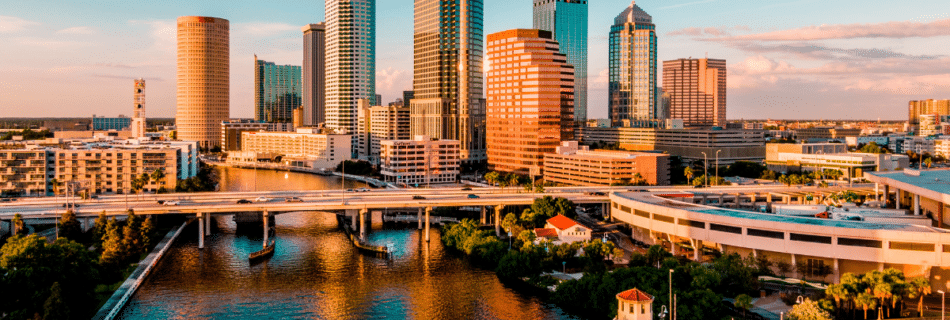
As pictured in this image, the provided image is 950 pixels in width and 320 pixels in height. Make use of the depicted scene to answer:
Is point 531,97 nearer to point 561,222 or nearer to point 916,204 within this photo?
point 561,222

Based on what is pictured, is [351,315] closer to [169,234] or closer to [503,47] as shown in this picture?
[169,234]

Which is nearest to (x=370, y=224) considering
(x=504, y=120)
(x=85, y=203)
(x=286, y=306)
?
(x=85, y=203)

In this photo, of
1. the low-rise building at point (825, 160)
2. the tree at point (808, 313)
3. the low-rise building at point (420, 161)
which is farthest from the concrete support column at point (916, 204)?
the low-rise building at point (420, 161)

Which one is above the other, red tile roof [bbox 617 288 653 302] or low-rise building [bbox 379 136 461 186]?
low-rise building [bbox 379 136 461 186]

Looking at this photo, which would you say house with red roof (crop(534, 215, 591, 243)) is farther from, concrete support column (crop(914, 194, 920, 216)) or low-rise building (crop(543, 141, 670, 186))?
low-rise building (crop(543, 141, 670, 186))

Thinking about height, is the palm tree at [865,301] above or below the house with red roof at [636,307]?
below

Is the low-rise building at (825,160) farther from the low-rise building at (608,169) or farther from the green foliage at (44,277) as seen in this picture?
the green foliage at (44,277)

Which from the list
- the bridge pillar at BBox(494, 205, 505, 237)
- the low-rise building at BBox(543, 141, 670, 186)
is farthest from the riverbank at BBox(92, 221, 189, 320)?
the low-rise building at BBox(543, 141, 670, 186)
